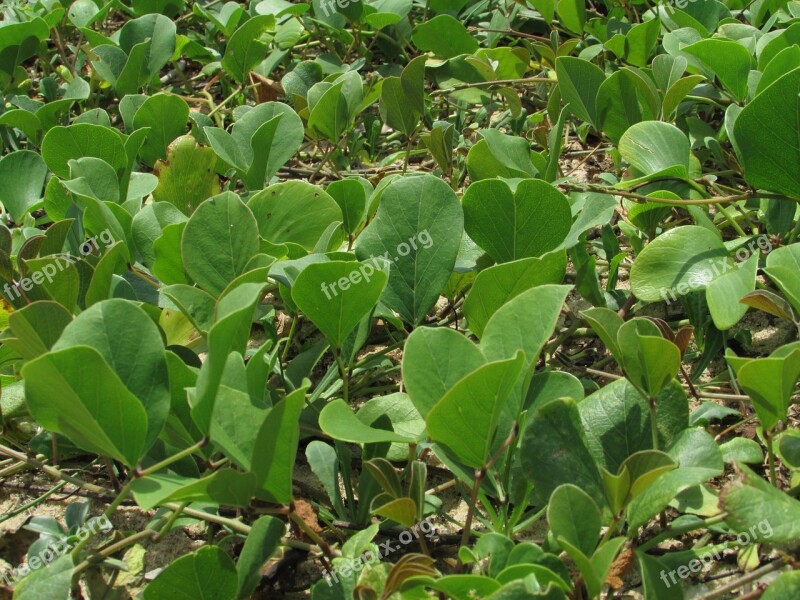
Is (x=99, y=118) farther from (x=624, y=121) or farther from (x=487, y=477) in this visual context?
(x=487, y=477)

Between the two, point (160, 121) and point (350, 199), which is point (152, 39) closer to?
point (160, 121)

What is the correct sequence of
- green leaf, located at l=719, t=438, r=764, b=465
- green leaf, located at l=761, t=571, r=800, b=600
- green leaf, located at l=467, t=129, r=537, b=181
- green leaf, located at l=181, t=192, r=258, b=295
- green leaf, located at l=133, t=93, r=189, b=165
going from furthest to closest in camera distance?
green leaf, located at l=133, t=93, r=189, b=165
green leaf, located at l=467, t=129, r=537, b=181
green leaf, located at l=181, t=192, r=258, b=295
green leaf, located at l=719, t=438, r=764, b=465
green leaf, located at l=761, t=571, r=800, b=600

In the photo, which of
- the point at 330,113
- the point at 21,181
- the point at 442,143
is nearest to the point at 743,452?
the point at 442,143

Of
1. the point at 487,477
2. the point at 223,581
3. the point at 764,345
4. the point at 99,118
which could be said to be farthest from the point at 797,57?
the point at 99,118

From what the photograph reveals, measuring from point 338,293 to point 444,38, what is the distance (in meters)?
1.05

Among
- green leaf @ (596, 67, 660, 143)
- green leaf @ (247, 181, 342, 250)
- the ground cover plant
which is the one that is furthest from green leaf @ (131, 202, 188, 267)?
green leaf @ (596, 67, 660, 143)

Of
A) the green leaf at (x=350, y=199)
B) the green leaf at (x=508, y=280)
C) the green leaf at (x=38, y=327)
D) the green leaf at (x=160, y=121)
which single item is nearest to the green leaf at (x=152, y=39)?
the green leaf at (x=160, y=121)

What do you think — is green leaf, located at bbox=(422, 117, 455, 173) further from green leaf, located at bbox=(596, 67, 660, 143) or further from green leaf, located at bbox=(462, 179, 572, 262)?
green leaf, located at bbox=(462, 179, 572, 262)

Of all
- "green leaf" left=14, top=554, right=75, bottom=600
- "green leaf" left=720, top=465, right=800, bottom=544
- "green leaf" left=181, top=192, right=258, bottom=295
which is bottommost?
"green leaf" left=14, top=554, right=75, bottom=600

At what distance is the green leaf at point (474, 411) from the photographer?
70 centimetres

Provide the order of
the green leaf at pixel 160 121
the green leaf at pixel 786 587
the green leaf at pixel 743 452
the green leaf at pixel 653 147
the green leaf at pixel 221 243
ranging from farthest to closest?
the green leaf at pixel 160 121 < the green leaf at pixel 653 147 < the green leaf at pixel 221 243 < the green leaf at pixel 743 452 < the green leaf at pixel 786 587

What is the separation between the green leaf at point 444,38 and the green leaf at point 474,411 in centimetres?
121

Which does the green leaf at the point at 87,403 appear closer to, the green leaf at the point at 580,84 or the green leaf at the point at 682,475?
the green leaf at the point at 682,475

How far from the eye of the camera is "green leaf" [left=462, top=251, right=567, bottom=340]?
0.93m
